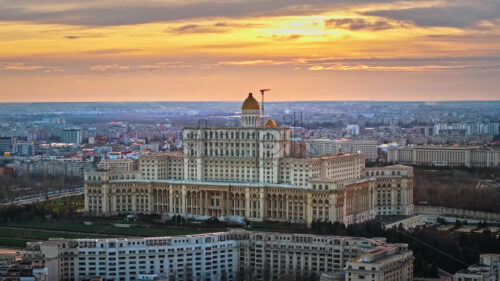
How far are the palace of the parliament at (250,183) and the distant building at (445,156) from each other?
84.6ft

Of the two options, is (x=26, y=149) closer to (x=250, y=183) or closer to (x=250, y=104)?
(x=250, y=104)

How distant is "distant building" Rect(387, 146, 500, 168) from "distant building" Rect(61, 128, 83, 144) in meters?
43.5

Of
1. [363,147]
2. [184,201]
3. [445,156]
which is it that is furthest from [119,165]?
[445,156]

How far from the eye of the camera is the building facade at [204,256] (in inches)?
1578

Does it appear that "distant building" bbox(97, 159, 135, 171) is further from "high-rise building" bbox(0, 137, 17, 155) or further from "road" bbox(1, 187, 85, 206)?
"high-rise building" bbox(0, 137, 17, 155)

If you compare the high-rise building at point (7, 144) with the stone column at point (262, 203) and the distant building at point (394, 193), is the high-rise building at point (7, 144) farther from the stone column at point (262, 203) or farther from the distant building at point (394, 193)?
the distant building at point (394, 193)

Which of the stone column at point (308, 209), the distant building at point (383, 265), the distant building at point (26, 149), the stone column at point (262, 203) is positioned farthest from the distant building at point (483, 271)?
the distant building at point (26, 149)

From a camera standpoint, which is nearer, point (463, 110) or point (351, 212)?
point (351, 212)

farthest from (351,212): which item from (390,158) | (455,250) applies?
(390,158)

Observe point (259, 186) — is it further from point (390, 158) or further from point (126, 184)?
point (390, 158)

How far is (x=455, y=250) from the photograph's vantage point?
42.7m

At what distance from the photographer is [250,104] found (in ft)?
184

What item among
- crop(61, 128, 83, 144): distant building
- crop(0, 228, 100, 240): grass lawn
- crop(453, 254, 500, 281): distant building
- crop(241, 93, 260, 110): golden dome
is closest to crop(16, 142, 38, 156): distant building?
crop(61, 128, 83, 144): distant building

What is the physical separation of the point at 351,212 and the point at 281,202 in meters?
3.51
